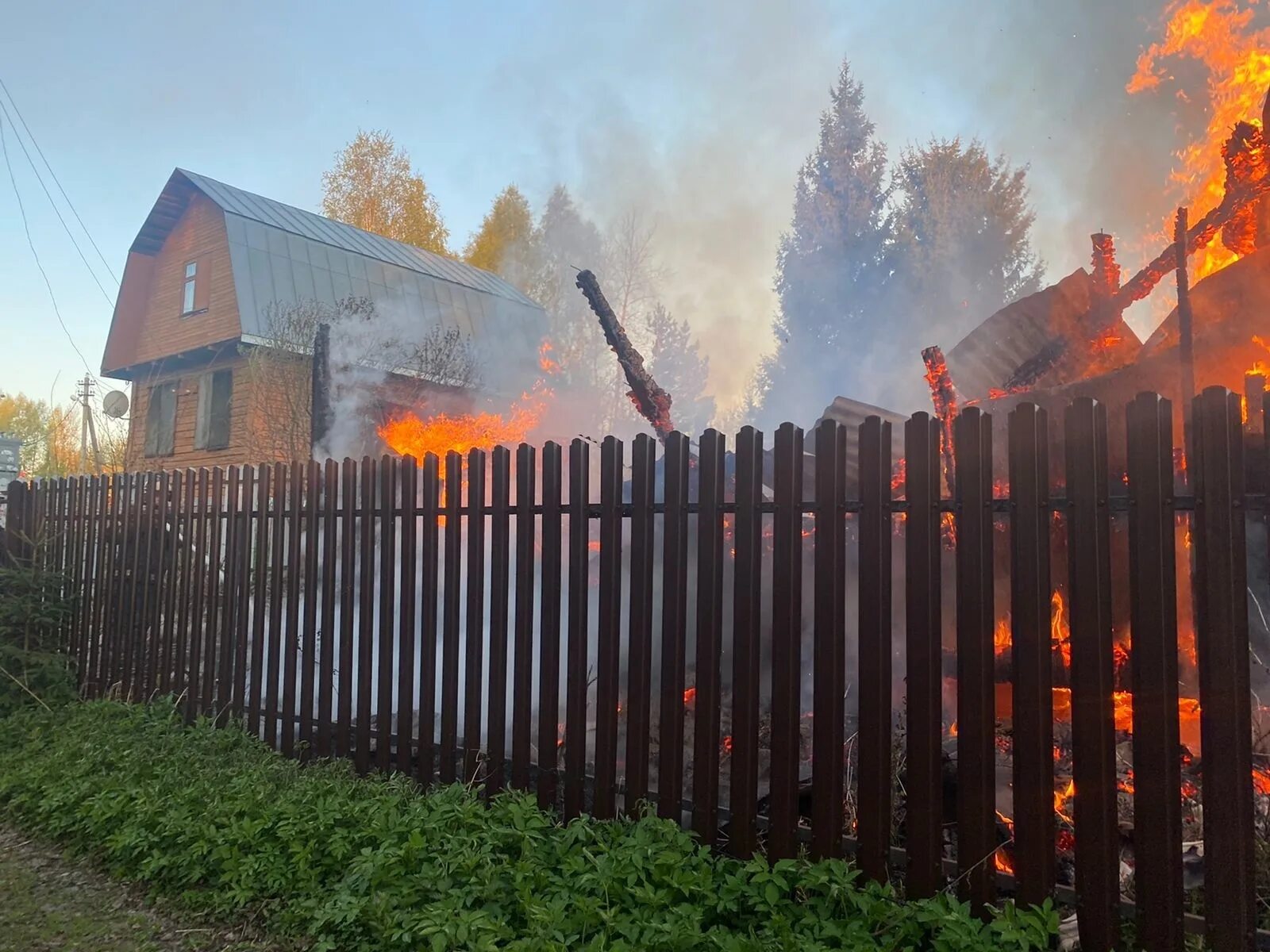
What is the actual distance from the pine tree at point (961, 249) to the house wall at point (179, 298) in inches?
744

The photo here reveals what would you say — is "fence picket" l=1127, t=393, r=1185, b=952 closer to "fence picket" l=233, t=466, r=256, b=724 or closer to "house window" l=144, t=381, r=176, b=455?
"fence picket" l=233, t=466, r=256, b=724

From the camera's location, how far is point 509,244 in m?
29.0

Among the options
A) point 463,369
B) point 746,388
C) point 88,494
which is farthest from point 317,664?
point 746,388

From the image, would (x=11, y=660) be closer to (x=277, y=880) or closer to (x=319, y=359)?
(x=277, y=880)

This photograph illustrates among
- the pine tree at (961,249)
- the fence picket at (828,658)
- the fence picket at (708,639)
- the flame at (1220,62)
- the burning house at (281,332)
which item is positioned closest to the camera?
the fence picket at (828,658)

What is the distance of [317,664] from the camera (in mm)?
6012

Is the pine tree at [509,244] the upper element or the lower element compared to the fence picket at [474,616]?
upper

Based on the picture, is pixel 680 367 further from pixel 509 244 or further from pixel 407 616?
pixel 407 616

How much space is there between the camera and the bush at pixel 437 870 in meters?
3.10

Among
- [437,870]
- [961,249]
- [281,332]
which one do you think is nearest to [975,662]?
[437,870]

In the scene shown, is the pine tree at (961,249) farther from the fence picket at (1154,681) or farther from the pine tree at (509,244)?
the fence picket at (1154,681)

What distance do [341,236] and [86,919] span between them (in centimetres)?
1693

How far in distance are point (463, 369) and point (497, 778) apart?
12.1m

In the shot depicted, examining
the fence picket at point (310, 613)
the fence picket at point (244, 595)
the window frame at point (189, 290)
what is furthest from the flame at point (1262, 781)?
the window frame at point (189, 290)
